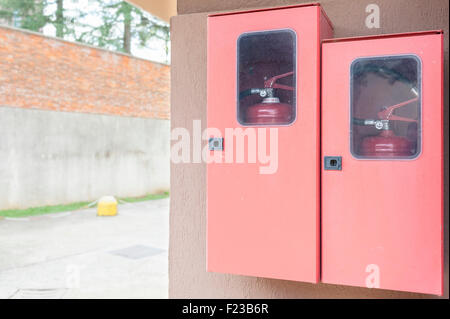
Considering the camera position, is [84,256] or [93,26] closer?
[84,256]

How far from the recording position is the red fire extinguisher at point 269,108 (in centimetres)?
249

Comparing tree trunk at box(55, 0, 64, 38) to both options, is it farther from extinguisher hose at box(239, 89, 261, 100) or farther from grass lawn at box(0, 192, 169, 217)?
extinguisher hose at box(239, 89, 261, 100)

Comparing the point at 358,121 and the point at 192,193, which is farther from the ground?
the point at 358,121

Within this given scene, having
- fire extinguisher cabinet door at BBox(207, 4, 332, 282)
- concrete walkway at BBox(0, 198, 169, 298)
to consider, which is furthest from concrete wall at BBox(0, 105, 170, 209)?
fire extinguisher cabinet door at BBox(207, 4, 332, 282)

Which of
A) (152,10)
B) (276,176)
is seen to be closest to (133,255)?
(152,10)

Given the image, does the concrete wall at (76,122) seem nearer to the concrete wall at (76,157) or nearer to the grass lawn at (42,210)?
the concrete wall at (76,157)

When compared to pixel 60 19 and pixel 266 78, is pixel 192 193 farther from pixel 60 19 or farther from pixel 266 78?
pixel 60 19

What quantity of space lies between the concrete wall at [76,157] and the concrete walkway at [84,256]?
1.15m

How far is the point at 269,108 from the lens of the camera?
8.27 feet

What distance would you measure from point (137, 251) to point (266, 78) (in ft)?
15.9

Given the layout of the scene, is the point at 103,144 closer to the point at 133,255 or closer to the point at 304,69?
the point at 133,255

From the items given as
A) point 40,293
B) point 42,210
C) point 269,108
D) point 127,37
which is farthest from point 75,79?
point 269,108

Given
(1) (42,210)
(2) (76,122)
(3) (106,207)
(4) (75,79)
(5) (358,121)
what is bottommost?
(1) (42,210)

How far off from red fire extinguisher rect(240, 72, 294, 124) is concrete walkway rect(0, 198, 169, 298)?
9.84 ft
